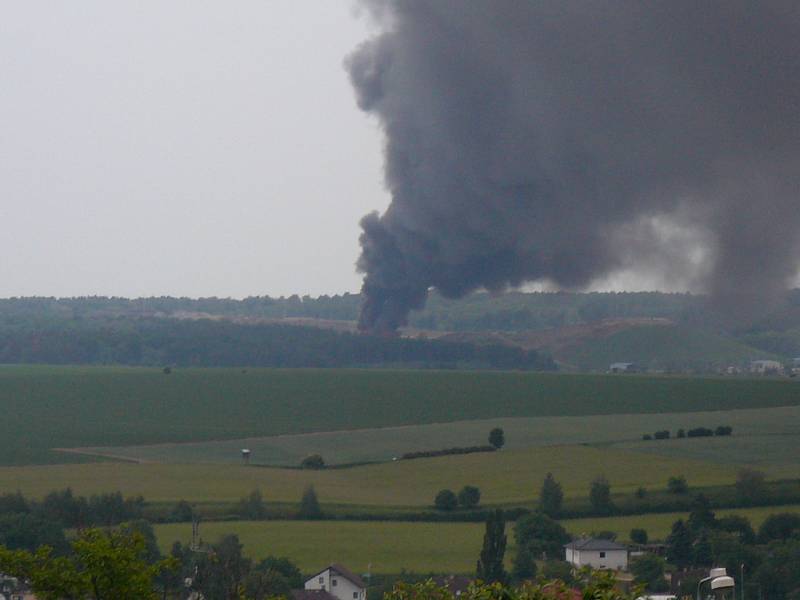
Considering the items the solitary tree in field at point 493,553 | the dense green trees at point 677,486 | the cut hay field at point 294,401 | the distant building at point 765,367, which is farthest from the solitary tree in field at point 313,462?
the distant building at point 765,367

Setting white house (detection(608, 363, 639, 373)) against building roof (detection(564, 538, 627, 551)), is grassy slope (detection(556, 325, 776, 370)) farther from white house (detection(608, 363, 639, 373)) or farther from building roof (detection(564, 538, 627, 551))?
building roof (detection(564, 538, 627, 551))

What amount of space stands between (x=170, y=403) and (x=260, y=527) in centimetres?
4232

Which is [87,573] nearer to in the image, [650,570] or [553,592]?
[553,592]

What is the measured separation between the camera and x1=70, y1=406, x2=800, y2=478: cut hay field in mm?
48750

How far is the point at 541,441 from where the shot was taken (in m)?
54.4

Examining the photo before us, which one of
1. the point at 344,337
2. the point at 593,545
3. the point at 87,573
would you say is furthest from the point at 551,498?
the point at 344,337

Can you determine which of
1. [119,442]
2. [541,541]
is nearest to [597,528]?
[541,541]

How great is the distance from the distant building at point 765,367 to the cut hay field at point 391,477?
69443 mm

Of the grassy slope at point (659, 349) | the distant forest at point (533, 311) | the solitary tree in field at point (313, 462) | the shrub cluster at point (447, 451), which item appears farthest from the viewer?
the distant forest at point (533, 311)

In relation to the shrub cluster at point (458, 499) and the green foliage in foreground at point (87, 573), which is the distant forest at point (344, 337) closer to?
the shrub cluster at point (458, 499)

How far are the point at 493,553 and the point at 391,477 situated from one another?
16.7 meters

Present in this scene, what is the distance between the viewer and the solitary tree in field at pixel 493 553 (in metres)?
26.8

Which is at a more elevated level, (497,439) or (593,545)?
(497,439)

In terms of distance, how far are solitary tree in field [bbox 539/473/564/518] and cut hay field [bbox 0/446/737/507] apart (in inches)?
25.2
